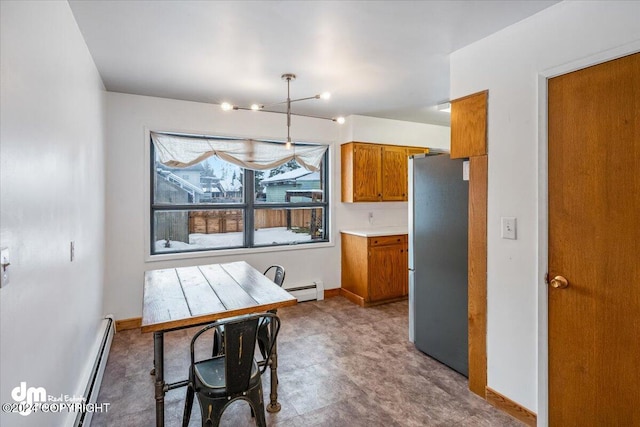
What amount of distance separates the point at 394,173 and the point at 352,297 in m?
1.79

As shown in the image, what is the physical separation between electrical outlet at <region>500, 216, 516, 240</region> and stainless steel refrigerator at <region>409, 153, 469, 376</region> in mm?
326

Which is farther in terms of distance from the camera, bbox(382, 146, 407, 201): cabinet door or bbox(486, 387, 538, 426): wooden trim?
bbox(382, 146, 407, 201): cabinet door

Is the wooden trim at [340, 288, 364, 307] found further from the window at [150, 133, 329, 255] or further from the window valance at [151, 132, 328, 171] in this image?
the window valance at [151, 132, 328, 171]

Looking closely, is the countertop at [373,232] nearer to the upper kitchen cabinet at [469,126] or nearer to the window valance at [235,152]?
the window valance at [235,152]

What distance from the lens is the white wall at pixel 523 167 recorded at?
6.00 ft

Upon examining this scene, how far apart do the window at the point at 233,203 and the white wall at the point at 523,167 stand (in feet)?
8.70

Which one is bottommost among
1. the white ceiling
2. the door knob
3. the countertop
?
the door knob

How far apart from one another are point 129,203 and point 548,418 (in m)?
3.84

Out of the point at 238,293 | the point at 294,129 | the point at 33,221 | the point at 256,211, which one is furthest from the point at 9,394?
the point at 294,129

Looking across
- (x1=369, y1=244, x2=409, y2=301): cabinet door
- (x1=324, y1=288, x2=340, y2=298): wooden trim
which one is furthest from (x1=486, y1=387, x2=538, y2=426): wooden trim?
(x1=324, y1=288, x2=340, y2=298): wooden trim

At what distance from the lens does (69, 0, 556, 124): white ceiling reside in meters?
1.98

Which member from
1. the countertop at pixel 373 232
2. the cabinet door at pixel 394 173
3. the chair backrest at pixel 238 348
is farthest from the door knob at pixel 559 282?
the cabinet door at pixel 394 173

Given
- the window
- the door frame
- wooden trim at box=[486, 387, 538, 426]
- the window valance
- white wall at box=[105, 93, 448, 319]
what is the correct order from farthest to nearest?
the window
the window valance
white wall at box=[105, 93, 448, 319]
wooden trim at box=[486, 387, 538, 426]
the door frame

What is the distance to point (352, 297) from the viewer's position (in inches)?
176
